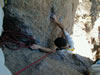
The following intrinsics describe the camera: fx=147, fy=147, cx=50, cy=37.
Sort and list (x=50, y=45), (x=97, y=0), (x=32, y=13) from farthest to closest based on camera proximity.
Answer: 1. (x=97, y=0)
2. (x=50, y=45)
3. (x=32, y=13)

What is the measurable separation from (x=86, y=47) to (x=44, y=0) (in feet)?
24.3

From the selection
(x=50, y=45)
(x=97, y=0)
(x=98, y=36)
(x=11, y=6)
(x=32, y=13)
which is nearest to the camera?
(x=11, y=6)

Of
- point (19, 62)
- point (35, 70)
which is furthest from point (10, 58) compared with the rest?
point (35, 70)

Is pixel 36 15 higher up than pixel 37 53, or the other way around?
pixel 36 15

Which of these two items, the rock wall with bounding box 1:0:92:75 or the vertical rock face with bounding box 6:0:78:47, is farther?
the vertical rock face with bounding box 6:0:78:47

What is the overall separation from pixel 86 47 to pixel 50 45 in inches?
271

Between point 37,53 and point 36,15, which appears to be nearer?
point 37,53

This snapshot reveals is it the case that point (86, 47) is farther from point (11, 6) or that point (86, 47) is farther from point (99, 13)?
point (11, 6)

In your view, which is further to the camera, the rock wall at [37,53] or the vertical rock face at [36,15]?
the vertical rock face at [36,15]

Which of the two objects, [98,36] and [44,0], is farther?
[98,36]

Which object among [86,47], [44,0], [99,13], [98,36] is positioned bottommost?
[86,47]

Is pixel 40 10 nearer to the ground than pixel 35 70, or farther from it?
farther from it

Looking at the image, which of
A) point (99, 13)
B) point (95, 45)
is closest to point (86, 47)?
point (95, 45)

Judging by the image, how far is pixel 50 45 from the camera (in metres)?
2.75
